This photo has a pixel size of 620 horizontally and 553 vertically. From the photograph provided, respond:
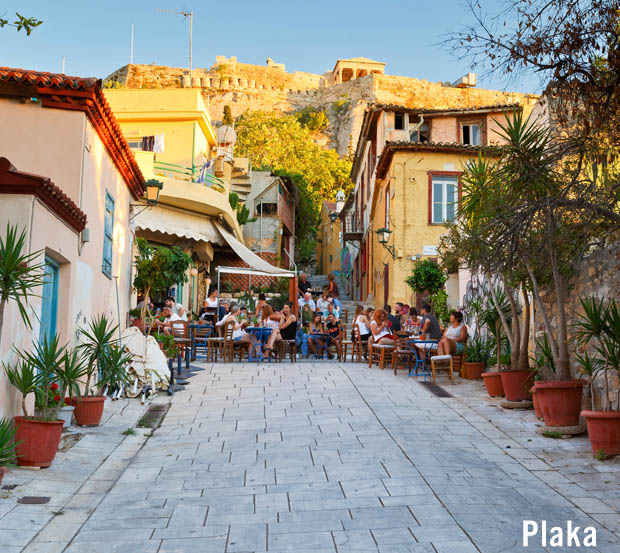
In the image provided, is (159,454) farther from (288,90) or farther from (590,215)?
(288,90)

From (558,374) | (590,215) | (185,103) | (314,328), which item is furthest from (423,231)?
(590,215)

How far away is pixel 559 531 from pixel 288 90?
7635 cm

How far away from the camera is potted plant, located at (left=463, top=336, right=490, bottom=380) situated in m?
12.7

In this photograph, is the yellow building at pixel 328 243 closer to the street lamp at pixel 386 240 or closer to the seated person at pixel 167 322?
the street lamp at pixel 386 240

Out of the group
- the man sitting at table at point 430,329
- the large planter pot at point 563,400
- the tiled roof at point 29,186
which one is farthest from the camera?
the man sitting at table at point 430,329

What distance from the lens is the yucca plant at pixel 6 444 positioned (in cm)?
568

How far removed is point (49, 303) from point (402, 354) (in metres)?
7.36

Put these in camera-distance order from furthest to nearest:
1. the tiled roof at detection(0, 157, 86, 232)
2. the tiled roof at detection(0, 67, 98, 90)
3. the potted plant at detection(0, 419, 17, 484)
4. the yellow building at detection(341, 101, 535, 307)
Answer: the yellow building at detection(341, 101, 535, 307) < the tiled roof at detection(0, 67, 98, 90) < the tiled roof at detection(0, 157, 86, 232) < the potted plant at detection(0, 419, 17, 484)

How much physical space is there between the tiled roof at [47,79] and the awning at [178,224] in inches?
431

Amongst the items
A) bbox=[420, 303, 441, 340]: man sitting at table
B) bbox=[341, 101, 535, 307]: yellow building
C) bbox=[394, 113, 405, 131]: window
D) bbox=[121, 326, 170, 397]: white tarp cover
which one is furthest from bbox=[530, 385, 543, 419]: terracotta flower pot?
bbox=[394, 113, 405, 131]: window

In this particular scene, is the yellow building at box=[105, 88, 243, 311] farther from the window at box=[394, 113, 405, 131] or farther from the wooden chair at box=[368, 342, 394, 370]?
the wooden chair at box=[368, 342, 394, 370]

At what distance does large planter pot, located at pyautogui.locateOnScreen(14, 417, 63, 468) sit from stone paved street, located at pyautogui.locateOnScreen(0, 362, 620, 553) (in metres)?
0.19

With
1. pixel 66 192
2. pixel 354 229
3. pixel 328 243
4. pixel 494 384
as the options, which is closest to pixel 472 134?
pixel 354 229

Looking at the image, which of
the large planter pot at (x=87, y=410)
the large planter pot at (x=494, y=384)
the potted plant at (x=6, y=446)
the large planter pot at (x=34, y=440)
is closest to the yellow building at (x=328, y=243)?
the large planter pot at (x=494, y=384)
